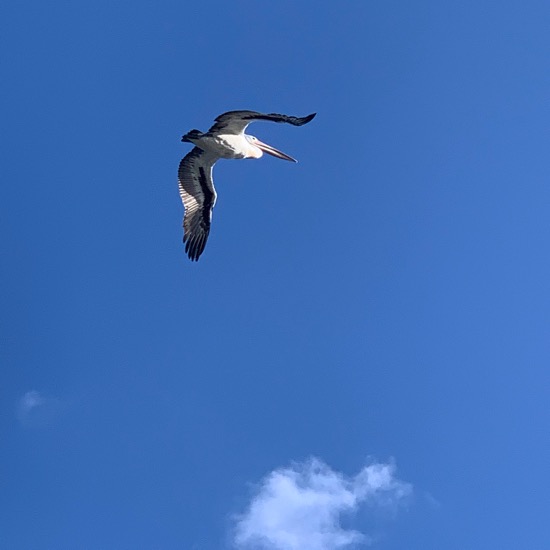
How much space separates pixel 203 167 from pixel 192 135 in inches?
103

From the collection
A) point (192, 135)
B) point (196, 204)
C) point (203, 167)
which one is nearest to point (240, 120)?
point (192, 135)

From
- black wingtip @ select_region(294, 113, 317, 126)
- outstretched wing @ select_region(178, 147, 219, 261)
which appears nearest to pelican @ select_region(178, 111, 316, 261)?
outstretched wing @ select_region(178, 147, 219, 261)

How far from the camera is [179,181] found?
31234 mm

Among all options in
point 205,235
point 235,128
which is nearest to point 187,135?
point 235,128

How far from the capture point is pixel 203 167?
30766 millimetres

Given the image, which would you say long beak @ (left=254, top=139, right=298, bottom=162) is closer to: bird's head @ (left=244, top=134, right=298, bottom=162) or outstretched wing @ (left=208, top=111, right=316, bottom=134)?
bird's head @ (left=244, top=134, right=298, bottom=162)

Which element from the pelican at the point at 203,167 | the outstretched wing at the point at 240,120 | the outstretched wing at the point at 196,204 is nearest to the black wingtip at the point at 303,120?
the outstretched wing at the point at 240,120

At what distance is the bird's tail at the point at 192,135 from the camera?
28.1 m

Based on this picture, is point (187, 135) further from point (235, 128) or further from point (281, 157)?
point (281, 157)

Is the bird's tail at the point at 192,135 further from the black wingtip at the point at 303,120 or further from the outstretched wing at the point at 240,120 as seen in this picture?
the black wingtip at the point at 303,120

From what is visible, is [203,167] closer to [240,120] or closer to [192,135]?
[192,135]

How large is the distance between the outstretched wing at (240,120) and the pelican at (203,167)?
32 millimetres

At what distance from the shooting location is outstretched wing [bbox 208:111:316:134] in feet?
84.1

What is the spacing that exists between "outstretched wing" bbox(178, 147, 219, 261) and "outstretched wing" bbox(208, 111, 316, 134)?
3007 millimetres
